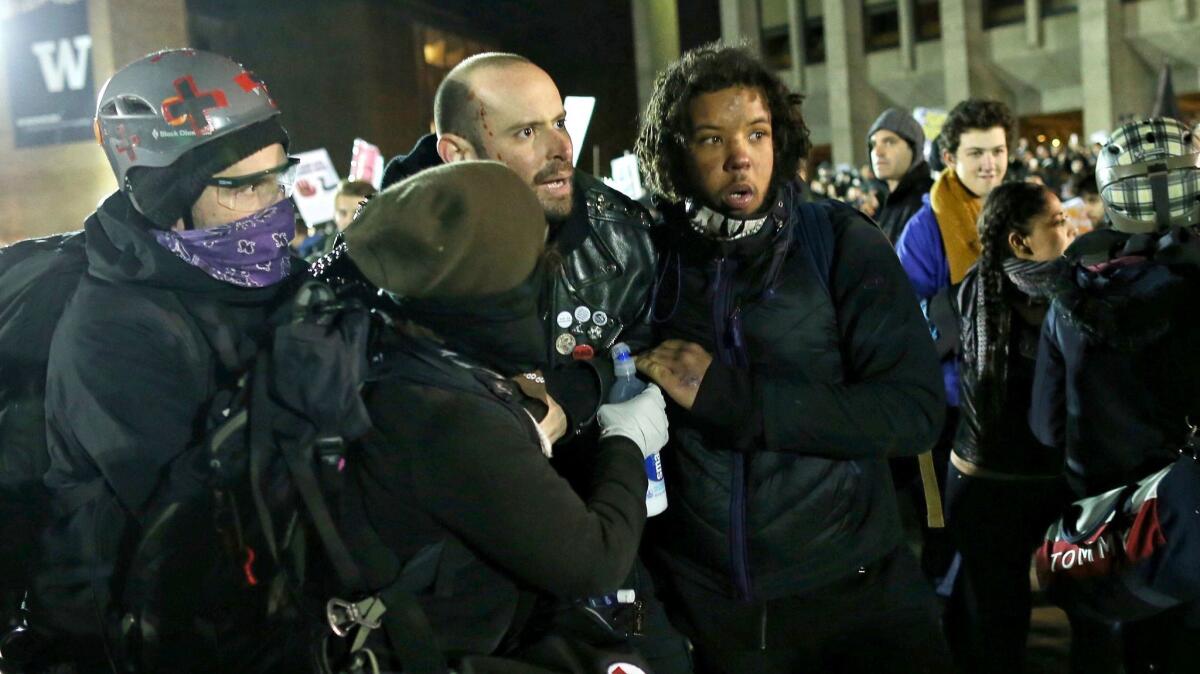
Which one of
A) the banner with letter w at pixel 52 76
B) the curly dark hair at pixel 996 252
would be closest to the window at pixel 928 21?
Answer: the banner with letter w at pixel 52 76

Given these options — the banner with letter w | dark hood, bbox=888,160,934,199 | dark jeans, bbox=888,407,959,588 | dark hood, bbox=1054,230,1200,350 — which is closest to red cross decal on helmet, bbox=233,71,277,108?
dark hood, bbox=1054,230,1200,350

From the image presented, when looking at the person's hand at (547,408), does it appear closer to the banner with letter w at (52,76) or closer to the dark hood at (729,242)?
the dark hood at (729,242)

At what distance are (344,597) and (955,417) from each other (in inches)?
152

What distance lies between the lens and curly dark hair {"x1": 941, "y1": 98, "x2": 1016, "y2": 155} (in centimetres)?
570

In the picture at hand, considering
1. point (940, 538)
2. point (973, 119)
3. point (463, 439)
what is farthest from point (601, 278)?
point (973, 119)

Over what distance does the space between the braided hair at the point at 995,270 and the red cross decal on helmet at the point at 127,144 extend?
3047 mm

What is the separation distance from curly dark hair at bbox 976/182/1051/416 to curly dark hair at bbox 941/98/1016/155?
1217 mm

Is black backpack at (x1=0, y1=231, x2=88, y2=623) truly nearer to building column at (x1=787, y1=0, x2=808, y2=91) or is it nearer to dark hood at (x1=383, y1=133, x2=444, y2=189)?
dark hood at (x1=383, y1=133, x2=444, y2=189)

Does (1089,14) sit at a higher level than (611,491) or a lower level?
higher

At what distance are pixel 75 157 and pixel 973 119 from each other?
689 inches

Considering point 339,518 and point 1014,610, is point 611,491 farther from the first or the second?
point 1014,610

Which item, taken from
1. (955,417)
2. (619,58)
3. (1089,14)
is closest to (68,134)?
(619,58)

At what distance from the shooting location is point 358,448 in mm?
1787

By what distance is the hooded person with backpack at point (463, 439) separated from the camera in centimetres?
172
